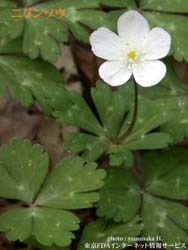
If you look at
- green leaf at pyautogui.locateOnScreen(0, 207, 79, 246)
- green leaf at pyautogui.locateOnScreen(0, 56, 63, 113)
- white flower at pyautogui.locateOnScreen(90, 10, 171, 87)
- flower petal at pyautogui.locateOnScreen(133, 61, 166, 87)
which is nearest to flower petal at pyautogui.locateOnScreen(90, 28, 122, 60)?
white flower at pyautogui.locateOnScreen(90, 10, 171, 87)

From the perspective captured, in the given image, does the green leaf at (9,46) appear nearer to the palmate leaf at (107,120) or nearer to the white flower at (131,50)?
the palmate leaf at (107,120)

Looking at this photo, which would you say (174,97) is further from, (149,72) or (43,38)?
(43,38)

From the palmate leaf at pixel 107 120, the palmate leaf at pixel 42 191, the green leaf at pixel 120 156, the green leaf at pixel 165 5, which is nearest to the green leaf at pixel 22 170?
the palmate leaf at pixel 42 191

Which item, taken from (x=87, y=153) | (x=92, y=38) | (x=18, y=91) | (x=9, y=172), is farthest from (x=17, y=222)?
(x=92, y=38)

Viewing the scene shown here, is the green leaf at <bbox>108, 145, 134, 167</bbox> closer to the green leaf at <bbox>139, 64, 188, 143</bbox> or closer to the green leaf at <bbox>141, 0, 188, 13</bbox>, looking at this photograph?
the green leaf at <bbox>139, 64, 188, 143</bbox>

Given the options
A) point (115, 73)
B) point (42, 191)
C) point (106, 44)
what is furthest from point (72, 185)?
point (106, 44)

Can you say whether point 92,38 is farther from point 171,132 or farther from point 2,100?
point 2,100

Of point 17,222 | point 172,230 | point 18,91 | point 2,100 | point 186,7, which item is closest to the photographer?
point 17,222
